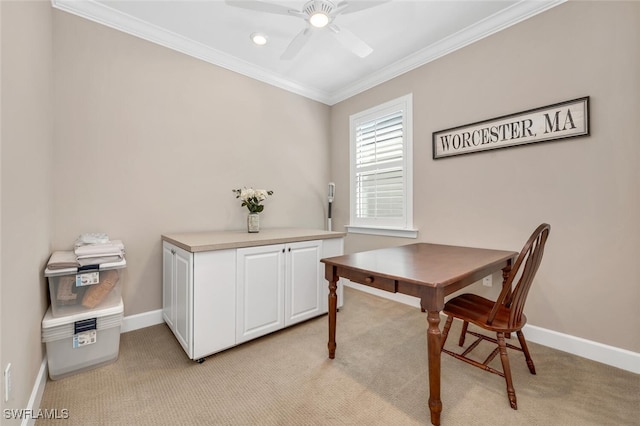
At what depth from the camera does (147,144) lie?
238 cm

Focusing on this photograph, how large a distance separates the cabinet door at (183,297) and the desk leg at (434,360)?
148 centimetres

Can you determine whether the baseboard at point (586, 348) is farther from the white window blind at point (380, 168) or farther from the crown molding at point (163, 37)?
the crown molding at point (163, 37)

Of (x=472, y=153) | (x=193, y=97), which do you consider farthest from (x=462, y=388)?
(x=193, y=97)

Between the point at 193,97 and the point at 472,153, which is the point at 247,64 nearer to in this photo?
the point at 193,97

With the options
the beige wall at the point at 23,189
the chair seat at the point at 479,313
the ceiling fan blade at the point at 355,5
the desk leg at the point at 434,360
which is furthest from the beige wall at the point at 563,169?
the beige wall at the point at 23,189

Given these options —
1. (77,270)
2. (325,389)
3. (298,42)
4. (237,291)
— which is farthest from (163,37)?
(325,389)

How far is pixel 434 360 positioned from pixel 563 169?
1.74 m

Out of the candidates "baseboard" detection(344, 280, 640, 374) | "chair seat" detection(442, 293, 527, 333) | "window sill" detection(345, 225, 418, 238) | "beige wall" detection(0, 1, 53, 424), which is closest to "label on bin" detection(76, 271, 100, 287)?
"beige wall" detection(0, 1, 53, 424)

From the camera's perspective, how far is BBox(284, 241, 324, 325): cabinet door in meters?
2.30

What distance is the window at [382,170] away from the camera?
295cm

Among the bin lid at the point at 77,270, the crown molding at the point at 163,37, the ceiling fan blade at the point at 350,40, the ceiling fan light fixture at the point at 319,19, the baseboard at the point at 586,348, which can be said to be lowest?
the baseboard at the point at 586,348

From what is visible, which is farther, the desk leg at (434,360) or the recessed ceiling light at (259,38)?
the recessed ceiling light at (259,38)

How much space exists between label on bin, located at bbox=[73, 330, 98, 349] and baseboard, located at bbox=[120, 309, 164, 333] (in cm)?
53

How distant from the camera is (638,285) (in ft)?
5.62
